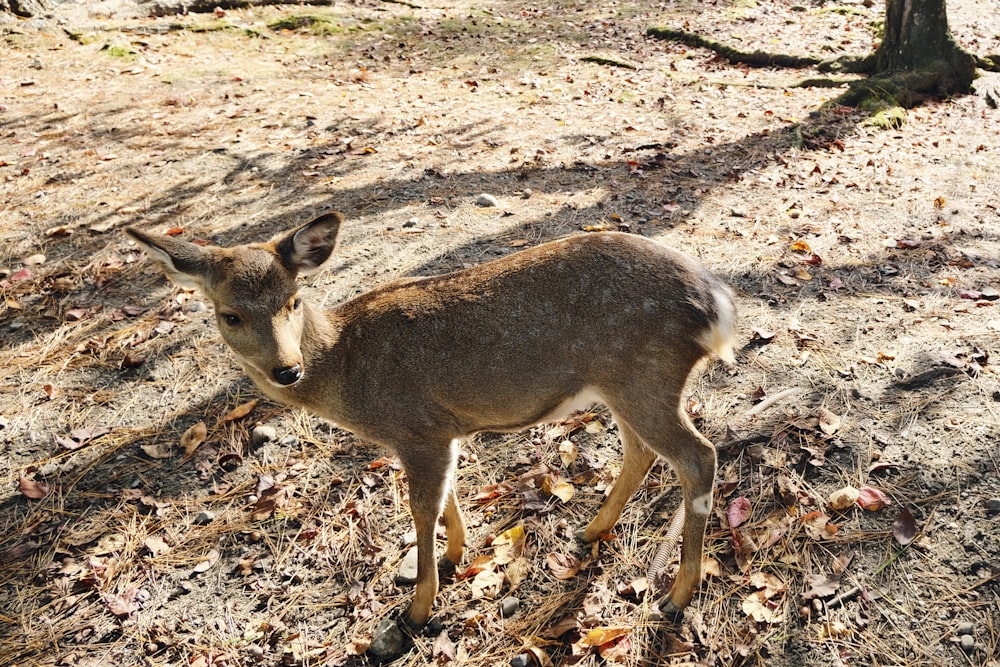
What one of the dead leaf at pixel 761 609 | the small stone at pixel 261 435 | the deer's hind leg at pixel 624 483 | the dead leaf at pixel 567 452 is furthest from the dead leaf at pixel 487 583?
the small stone at pixel 261 435

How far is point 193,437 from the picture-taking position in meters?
4.78

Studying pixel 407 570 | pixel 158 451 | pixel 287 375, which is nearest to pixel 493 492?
pixel 407 570

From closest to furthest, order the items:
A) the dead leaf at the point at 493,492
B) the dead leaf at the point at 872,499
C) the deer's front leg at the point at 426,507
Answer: the deer's front leg at the point at 426,507, the dead leaf at the point at 872,499, the dead leaf at the point at 493,492

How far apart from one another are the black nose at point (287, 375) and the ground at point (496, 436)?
3.99ft

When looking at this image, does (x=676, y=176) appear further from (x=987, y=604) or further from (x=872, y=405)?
(x=987, y=604)

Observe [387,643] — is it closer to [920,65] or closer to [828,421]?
[828,421]

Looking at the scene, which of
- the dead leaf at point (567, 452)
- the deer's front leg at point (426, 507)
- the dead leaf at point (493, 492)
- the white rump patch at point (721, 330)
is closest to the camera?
the white rump patch at point (721, 330)

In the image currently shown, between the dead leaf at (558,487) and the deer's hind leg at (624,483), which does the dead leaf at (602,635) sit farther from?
the dead leaf at (558,487)

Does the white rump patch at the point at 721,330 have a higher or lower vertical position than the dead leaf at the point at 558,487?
higher

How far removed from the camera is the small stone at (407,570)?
4.07 metres

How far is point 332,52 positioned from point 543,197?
7845mm

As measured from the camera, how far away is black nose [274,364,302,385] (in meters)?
3.62

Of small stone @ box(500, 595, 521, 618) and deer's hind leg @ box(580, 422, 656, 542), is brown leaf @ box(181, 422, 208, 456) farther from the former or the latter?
deer's hind leg @ box(580, 422, 656, 542)

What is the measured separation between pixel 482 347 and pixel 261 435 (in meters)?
2.16
